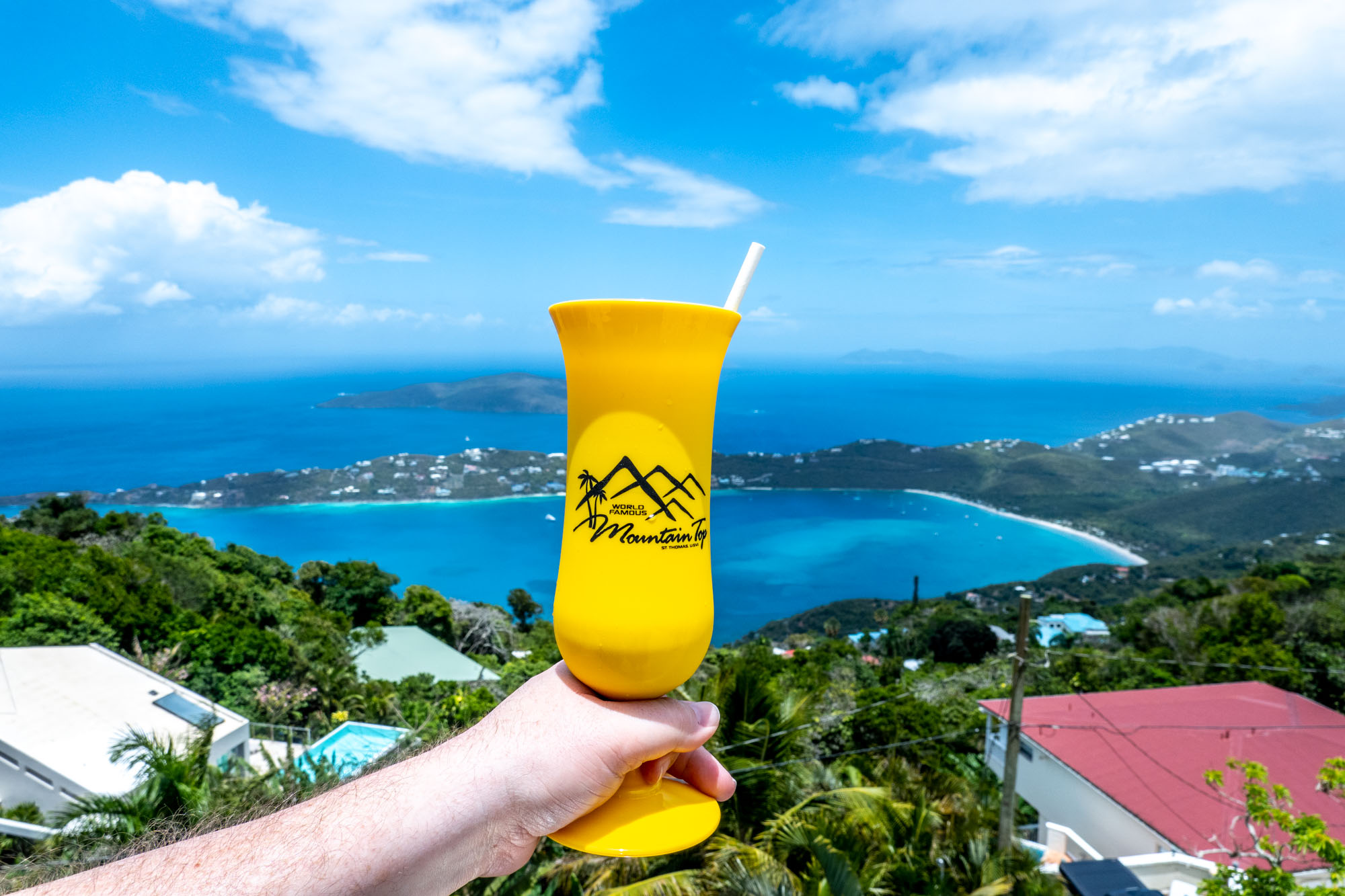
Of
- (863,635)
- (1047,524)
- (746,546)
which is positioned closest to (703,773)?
(863,635)

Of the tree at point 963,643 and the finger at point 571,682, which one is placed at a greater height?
the finger at point 571,682

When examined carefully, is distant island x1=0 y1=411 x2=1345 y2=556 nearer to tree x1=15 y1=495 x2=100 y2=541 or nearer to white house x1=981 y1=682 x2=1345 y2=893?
tree x1=15 y1=495 x2=100 y2=541

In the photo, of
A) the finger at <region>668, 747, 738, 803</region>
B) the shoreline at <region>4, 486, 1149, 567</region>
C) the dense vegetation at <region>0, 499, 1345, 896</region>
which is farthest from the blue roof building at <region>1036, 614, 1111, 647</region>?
the shoreline at <region>4, 486, 1149, 567</region>

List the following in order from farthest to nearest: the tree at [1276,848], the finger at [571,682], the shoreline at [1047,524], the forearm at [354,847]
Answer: the shoreline at [1047,524] < the tree at [1276,848] < the finger at [571,682] < the forearm at [354,847]

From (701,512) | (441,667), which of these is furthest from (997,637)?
(701,512)

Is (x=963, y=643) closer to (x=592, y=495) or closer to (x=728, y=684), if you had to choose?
(x=728, y=684)

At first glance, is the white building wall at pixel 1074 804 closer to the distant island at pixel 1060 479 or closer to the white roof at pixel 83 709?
the white roof at pixel 83 709

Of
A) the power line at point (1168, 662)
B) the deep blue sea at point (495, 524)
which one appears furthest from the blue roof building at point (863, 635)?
the deep blue sea at point (495, 524)

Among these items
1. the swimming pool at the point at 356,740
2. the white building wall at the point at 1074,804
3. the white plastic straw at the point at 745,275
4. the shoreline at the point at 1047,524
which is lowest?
the shoreline at the point at 1047,524
